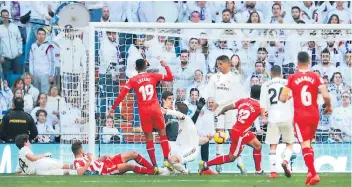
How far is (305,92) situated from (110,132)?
604cm

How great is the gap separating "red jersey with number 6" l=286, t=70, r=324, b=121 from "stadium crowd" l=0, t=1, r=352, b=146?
381 centimetres

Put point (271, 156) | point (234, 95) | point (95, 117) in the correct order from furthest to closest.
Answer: point (95, 117)
point (234, 95)
point (271, 156)

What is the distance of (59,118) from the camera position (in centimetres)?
2250

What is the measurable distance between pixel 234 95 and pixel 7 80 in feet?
20.4

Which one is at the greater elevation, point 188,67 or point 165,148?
point 188,67

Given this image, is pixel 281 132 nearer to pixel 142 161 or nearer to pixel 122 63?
pixel 142 161

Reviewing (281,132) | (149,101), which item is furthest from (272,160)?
(149,101)

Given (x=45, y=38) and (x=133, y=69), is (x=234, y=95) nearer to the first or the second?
(x=133, y=69)

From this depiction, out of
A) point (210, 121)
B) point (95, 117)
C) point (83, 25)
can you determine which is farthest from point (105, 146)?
point (83, 25)

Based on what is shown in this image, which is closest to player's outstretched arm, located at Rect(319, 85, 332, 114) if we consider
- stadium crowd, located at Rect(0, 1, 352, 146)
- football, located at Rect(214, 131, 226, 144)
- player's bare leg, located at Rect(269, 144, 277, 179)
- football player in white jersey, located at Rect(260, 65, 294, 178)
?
football player in white jersey, located at Rect(260, 65, 294, 178)

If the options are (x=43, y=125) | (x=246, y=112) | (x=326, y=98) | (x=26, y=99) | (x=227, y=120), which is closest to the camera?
(x=326, y=98)

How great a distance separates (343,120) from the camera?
21.0 meters

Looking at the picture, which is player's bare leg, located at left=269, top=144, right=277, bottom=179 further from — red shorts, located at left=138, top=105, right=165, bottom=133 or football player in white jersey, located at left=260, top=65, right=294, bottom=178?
red shorts, located at left=138, top=105, right=165, bottom=133

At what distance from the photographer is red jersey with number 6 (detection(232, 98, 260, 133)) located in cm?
1738
